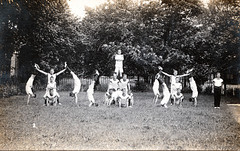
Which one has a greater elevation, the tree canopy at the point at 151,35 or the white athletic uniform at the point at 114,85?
the tree canopy at the point at 151,35

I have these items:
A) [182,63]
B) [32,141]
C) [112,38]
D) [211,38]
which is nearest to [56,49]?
[112,38]

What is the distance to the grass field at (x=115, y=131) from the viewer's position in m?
6.19

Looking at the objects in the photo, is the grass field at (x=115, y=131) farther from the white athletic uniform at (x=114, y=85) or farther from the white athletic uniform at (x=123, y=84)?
the white athletic uniform at (x=114, y=85)

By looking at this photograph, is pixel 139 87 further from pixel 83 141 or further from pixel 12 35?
pixel 83 141

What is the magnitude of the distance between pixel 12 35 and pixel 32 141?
12437 millimetres

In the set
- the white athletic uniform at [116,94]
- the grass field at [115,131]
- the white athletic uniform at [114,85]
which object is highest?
the white athletic uniform at [114,85]

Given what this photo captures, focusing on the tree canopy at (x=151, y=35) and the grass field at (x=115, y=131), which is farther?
the tree canopy at (x=151, y=35)

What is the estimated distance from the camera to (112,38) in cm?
2192

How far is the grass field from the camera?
20.3 ft

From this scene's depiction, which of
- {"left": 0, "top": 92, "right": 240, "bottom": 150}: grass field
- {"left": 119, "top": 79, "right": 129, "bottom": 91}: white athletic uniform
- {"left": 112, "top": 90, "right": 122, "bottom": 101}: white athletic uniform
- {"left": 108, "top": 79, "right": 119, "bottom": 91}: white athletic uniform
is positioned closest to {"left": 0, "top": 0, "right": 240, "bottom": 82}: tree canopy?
{"left": 108, "top": 79, "right": 119, "bottom": 91}: white athletic uniform

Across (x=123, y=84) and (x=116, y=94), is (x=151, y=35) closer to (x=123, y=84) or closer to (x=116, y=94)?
(x=123, y=84)

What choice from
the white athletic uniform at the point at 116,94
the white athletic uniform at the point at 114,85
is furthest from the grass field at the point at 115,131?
the white athletic uniform at the point at 114,85

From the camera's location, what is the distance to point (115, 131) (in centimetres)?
748

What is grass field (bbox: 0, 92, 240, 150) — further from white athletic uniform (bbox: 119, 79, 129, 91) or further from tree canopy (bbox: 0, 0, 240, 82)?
tree canopy (bbox: 0, 0, 240, 82)
